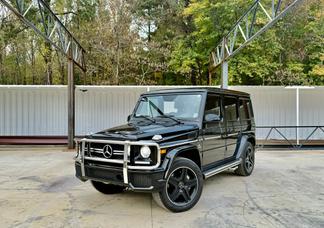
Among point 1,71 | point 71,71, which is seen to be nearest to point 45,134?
point 71,71

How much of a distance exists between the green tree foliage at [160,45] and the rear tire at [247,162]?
28.5 ft

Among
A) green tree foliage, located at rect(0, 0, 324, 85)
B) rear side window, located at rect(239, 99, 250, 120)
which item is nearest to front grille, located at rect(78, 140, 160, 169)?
rear side window, located at rect(239, 99, 250, 120)

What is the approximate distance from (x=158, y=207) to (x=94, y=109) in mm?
8672

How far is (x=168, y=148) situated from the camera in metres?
3.70

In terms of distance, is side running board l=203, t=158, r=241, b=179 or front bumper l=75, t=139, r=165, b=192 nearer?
front bumper l=75, t=139, r=165, b=192

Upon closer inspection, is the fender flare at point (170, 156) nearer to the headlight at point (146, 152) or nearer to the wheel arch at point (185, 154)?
the wheel arch at point (185, 154)

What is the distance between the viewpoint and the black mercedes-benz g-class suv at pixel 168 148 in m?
3.54

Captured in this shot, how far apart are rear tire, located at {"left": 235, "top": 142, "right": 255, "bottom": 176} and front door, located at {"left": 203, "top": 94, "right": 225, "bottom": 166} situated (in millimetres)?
987

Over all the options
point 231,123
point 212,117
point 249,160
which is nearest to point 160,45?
point 249,160

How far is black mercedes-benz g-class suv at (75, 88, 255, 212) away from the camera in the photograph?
354 cm

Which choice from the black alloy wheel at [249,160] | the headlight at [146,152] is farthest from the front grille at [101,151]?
the black alloy wheel at [249,160]

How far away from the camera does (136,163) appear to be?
3.54 m

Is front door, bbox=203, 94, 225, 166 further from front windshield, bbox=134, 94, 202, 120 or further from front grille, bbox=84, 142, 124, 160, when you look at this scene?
front grille, bbox=84, 142, 124, 160

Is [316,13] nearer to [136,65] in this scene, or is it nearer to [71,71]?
[136,65]
